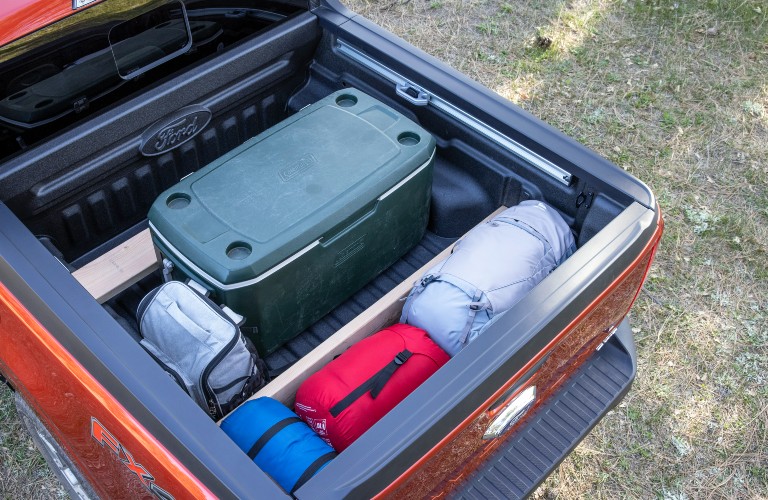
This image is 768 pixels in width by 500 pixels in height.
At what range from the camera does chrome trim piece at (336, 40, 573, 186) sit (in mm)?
2348

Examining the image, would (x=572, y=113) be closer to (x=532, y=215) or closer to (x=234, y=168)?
(x=532, y=215)

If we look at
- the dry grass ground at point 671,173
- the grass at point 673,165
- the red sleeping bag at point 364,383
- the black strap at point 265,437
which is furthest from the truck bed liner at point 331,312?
the grass at point 673,165

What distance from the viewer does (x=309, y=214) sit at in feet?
7.36

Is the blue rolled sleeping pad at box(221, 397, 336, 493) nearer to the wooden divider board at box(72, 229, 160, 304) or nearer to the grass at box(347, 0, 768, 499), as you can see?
the wooden divider board at box(72, 229, 160, 304)

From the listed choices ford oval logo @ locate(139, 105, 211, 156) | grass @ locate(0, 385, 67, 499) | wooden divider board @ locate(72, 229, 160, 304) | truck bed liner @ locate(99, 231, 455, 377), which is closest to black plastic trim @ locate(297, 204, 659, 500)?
truck bed liner @ locate(99, 231, 455, 377)

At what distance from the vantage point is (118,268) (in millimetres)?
2432

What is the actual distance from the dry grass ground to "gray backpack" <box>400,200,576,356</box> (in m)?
1.06

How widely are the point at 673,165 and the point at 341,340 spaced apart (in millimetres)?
2651

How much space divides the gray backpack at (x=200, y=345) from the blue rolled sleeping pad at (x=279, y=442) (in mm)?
168

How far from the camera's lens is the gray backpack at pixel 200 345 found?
207 cm

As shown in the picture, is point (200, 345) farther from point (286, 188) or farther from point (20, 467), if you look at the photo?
point (20, 467)

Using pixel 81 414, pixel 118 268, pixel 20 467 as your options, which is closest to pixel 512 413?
pixel 81 414

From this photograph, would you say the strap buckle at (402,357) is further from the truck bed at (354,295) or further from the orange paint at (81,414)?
the orange paint at (81,414)

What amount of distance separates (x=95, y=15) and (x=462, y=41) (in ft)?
9.82
